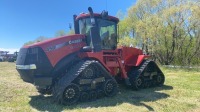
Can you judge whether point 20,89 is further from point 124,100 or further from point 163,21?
point 163,21

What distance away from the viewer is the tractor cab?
34.4ft

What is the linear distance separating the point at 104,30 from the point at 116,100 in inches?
115

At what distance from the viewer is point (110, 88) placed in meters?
10.5

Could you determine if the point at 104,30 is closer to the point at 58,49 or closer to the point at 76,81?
the point at 58,49

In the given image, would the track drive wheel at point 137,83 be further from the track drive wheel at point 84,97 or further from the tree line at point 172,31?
the tree line at point 172,31

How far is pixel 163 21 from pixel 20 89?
1059 inches

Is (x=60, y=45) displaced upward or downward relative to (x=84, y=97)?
upward

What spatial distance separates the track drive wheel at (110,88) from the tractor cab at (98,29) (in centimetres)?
130

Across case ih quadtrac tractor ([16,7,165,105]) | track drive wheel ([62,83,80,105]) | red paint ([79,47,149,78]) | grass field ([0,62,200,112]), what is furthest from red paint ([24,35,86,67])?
grass field ([0,62,200,112])

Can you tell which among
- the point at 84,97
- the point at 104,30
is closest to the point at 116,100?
the point at 84,97

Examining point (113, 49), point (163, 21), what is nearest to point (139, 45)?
point (163, 21)

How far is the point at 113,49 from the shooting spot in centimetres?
1166

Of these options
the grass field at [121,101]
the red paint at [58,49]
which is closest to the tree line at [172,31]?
the grass field at [121,101]

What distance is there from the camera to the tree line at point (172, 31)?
111 ft
